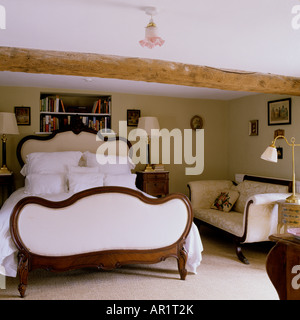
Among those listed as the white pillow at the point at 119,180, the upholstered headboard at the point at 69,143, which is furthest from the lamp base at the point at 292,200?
the upholstered headboard at the point at 69,143

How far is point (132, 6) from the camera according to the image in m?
2.20

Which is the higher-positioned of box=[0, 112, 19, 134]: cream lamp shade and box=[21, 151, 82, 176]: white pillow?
box=[0, 112, 19, 134]: cream lamp shade

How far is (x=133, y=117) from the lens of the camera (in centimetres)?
557

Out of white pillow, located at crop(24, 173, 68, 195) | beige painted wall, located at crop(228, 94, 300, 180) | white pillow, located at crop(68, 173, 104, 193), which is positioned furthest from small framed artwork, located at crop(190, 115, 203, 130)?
white pillow, located at crop(24, 173, 68, 195)

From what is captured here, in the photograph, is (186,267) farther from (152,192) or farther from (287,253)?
(152,192)

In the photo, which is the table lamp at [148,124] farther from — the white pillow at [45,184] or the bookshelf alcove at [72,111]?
the white pillow at [45,184]

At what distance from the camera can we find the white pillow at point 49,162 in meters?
4.46

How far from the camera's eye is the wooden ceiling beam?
301 cm

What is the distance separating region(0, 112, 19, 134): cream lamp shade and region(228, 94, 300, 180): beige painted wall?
12.5 feet

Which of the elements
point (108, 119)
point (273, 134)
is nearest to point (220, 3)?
point (273, 134)

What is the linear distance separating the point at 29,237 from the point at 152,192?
9.09 ft

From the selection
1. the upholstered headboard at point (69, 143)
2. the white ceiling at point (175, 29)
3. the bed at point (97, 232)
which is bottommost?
the bed at point (97, 232)

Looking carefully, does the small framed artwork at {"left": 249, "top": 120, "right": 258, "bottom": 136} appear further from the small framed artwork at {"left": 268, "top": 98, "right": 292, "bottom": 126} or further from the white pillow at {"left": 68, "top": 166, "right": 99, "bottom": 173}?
the white pillow at {"left": 68, "top": 166, "right": 99, "bottom": 173}

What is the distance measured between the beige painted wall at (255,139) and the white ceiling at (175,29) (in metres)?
1.16
